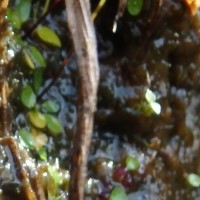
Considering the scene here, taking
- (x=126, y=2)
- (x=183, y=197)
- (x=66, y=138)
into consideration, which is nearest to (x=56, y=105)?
(x=66, y=138)

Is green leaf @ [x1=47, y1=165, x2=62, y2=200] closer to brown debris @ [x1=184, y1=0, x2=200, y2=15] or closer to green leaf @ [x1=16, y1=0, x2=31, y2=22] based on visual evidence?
green leaf @ [x1=16, y1=0, x2=31, y2=22]

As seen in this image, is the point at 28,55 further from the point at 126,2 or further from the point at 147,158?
the point at 147,158

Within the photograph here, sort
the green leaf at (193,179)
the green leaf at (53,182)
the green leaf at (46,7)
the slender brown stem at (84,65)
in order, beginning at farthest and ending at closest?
the green leaf at (193,179), the green leaf at (46,7), the green leaf at (53,182), the slender brown stem at (84,65)

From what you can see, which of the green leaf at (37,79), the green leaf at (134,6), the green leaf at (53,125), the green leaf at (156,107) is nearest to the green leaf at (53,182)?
the green leaf at (53,125)

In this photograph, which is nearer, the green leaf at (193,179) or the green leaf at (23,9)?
the green leaf at (23,9)

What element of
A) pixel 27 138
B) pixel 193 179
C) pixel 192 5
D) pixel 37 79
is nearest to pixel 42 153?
pixel 27 138

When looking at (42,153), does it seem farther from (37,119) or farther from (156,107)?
(156,107)

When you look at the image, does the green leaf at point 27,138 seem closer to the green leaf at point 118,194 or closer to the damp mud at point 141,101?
the damp mud at point 141,101
